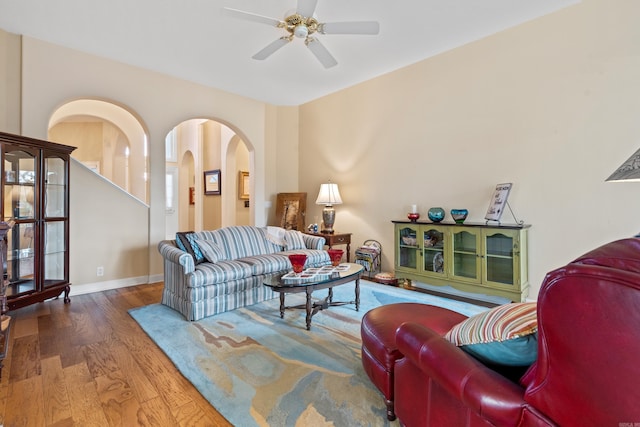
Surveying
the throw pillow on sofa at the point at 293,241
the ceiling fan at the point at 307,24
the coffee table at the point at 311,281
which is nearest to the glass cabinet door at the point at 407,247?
the coffee table at the point at 311,281

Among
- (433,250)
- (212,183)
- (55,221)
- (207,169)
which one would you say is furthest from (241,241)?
(207,169)

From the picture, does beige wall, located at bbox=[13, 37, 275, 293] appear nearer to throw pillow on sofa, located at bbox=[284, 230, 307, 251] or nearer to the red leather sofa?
throw pillow on sofa, located at bbox=[284, 230, 307, 251]

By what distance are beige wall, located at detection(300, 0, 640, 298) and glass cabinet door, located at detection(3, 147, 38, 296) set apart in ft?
13.0

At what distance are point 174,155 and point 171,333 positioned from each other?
22.0 ft

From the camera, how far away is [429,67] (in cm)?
401

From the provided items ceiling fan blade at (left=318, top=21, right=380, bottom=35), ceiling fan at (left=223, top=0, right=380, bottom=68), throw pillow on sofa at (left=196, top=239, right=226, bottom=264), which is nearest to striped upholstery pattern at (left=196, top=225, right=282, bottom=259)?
throw pillow on sofa at (left=196, top=239, right=226, bottom=264)

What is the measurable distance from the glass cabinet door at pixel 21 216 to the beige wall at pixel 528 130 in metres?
3.95

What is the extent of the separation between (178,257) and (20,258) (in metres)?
1.63

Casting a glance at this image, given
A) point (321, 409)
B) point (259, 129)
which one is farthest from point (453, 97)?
point (321, 409)

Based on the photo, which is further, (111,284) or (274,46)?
(111,284)

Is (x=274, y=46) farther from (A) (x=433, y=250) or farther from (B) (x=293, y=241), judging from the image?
(A) (x=433, y=250)

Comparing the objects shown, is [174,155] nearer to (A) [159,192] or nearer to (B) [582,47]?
(A) [159,192]

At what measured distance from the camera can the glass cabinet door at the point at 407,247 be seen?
3.90m

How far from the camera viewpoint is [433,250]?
3756mm
